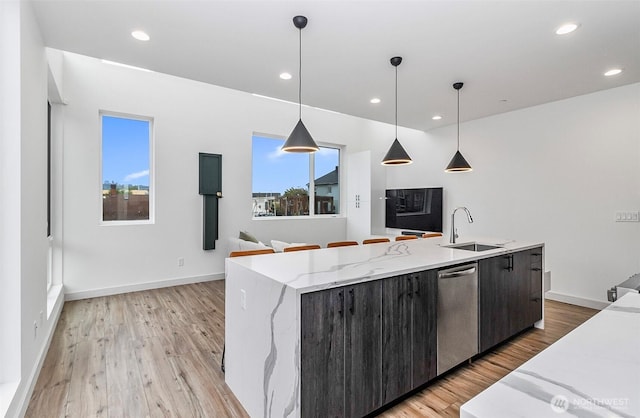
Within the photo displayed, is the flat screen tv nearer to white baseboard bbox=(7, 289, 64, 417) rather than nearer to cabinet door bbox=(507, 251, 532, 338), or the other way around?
cabinet door bbox=(507, 251, 532, 338)

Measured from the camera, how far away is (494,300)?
2.84 meters

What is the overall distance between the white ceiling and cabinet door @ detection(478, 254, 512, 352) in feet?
6.39

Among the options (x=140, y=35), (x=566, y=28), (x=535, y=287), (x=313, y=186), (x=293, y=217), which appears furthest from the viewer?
(x=313, y=186)

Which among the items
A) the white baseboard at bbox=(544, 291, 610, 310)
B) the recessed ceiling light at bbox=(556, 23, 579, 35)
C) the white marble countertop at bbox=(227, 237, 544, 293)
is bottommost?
the white baseboard at bbox=(544, 291, 610, 310)

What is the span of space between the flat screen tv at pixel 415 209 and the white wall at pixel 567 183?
1.43ft

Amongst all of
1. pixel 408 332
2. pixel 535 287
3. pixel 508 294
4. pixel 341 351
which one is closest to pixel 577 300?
pixel 535 287

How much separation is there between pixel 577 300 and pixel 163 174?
246 inches

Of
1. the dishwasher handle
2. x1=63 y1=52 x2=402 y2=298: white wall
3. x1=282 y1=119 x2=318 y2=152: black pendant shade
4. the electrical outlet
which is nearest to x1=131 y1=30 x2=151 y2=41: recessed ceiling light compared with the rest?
x1=282 y1=119 x2=318 y2=152: black pendant shade

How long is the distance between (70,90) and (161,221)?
7.03 feet

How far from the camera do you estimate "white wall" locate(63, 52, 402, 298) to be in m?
4.44

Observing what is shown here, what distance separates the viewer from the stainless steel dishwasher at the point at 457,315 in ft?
7.80

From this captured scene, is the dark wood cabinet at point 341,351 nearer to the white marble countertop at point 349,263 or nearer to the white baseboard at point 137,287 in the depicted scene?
the white marble countertop at point 349,263

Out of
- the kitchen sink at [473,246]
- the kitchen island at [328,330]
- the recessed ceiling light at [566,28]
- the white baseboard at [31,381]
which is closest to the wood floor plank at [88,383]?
the white baseboard at [31,381]

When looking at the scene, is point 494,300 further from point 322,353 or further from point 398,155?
point 322,353
